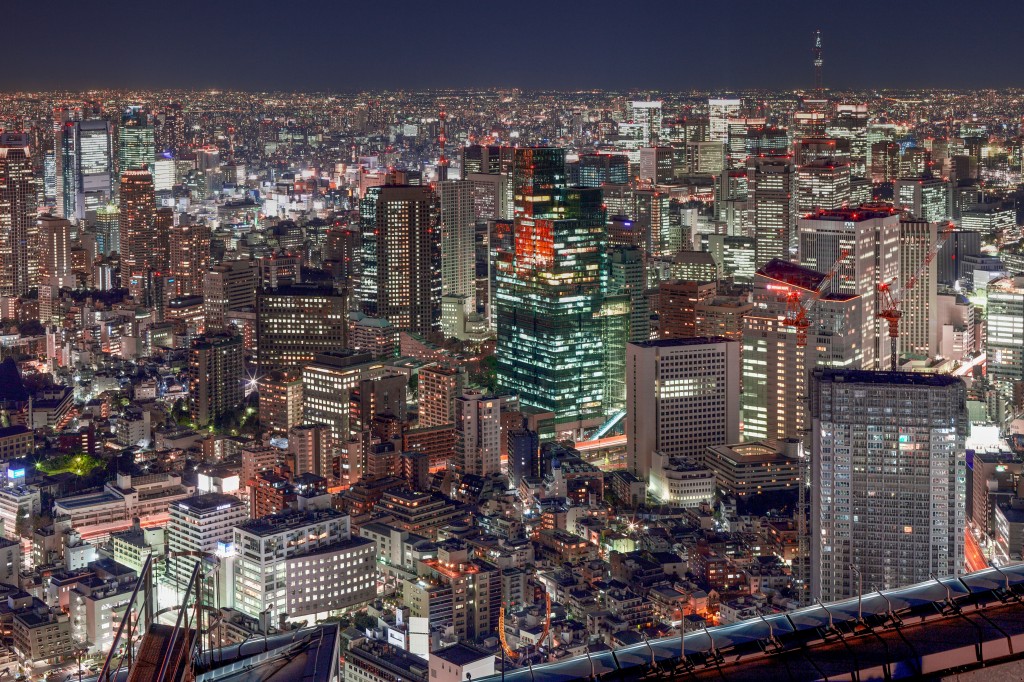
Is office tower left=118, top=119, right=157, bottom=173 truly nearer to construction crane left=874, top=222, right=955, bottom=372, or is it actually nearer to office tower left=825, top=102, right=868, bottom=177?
office tower left=825, top=102, right=868, bottom=177

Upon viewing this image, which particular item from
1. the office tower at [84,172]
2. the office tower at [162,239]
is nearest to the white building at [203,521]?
the office tower at [162,239]

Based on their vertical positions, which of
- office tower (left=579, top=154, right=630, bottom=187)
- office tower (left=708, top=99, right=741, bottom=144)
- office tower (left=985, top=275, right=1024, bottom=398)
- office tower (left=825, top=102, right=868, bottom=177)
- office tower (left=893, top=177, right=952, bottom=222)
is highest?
office tower (left=708, top=99, right=741, bottom=144)

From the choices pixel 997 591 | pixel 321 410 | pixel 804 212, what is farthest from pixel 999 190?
pixel 997 591

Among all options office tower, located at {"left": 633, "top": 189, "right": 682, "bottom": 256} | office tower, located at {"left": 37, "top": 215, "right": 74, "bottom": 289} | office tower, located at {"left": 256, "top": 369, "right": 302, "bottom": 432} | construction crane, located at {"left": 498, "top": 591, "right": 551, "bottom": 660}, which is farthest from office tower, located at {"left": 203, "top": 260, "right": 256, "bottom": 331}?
construction crane, located at {"left": 498, "top": 591, "right": 551, "bottom": 660}

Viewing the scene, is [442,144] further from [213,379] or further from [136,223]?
[213,379]

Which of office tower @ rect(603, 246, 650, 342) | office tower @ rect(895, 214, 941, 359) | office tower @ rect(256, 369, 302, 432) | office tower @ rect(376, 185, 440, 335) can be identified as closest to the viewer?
office tower @ rect(256, 369, 302, 432)

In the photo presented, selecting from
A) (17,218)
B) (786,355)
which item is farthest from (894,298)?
(17,218)
